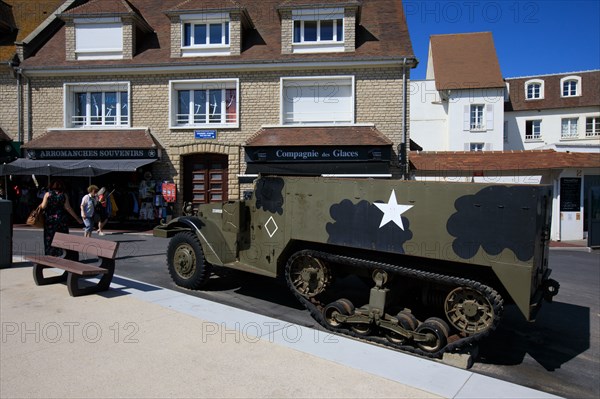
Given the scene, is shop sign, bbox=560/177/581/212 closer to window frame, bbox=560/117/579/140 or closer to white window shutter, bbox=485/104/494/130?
white window shutter, bbox=485/104/494/130

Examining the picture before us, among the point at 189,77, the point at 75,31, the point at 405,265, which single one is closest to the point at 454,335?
the point at 405,265

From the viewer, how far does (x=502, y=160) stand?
1683 centimetres

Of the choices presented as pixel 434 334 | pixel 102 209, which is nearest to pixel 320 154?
pixel 102 209

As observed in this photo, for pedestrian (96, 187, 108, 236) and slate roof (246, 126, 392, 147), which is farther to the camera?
slate roof (246, 126, 392, 147)

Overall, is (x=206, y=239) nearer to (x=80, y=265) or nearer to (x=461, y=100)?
(x=80, y=265)

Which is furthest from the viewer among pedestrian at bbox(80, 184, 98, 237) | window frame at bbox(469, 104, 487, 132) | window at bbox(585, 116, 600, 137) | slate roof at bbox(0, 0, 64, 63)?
window at bbox(585, 116, 600, 137)

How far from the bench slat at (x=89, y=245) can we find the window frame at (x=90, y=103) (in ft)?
35.7

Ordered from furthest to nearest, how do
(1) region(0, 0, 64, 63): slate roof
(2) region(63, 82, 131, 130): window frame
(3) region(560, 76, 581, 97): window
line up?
1. (3) region(560, 76, 581, 97): window
2. (1) region(0, 0, 64, 63): slate roof
3. (2) region(63, 82, 131, 130): window frame

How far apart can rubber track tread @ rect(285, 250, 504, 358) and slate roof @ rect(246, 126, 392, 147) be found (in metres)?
10.0

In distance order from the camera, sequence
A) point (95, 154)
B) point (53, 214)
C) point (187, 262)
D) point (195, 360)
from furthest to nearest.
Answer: point (95, 154)
point (53, 214)
point (187, 262)
point (195, 360)

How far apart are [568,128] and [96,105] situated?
113ft

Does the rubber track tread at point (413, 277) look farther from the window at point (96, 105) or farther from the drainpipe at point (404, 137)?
the window at point (96, 105)

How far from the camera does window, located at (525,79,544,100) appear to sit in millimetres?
36188

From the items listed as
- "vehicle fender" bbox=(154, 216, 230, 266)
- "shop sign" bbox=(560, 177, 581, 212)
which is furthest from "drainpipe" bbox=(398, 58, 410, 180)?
"vehicle fender" bbox=(154, 216, 230, 266)
